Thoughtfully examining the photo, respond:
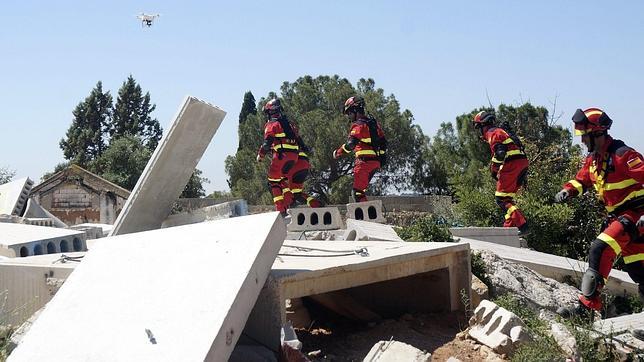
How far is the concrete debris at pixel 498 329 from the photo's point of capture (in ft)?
16.3

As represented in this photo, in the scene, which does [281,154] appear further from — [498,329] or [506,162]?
[498,329]

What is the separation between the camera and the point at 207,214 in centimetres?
852

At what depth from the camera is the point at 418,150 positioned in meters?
29.5

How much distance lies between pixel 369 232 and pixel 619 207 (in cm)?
328

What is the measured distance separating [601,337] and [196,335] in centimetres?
267

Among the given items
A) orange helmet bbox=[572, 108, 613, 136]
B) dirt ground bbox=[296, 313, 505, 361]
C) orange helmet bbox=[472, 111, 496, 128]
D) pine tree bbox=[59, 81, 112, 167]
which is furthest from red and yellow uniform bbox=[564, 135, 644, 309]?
pine tree bbox=[59, 81, 112, 167]

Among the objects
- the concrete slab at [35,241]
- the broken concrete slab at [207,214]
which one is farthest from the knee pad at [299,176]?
the concrete slab at [35,241]

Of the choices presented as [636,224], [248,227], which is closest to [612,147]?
[636,224]

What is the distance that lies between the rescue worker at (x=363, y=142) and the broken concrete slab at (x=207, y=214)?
3.36 m

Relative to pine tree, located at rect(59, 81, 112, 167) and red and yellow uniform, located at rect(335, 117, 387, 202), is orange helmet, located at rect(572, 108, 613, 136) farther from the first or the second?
pine tree, located at rect(59, 81, 112, 167)

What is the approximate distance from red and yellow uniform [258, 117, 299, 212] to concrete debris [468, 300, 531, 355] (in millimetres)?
6735

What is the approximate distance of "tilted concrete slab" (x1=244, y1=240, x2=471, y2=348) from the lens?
498cm

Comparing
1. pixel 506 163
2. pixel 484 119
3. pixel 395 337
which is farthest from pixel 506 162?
pixel 395 337

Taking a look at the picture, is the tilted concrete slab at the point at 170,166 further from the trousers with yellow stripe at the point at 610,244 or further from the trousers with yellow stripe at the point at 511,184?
the trousers with yellow stripe at the point at 511,184
